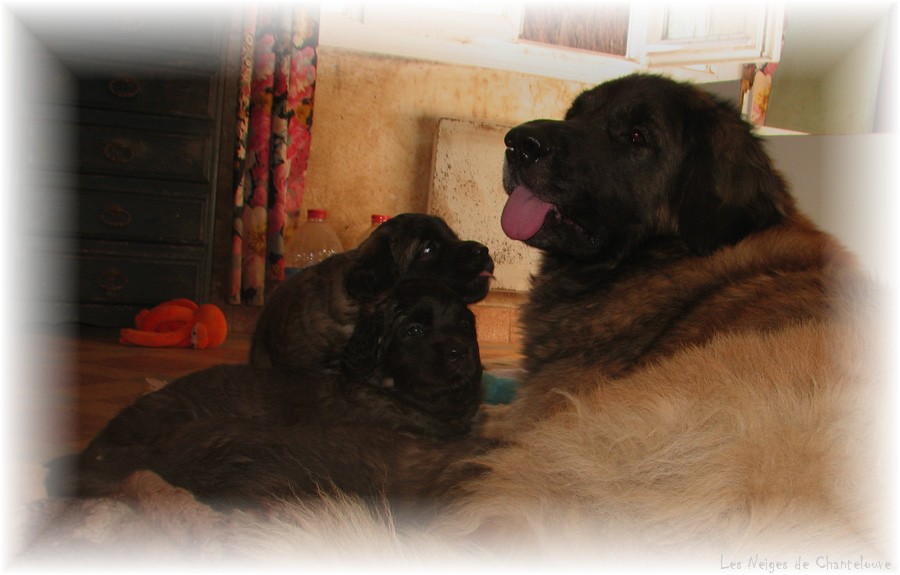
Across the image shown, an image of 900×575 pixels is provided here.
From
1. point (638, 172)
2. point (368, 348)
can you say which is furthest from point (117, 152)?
point (638, 172)

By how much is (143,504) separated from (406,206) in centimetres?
345

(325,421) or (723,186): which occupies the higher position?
(723,186)

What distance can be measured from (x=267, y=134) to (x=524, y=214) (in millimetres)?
2738

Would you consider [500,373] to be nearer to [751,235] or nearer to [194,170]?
[751,235]

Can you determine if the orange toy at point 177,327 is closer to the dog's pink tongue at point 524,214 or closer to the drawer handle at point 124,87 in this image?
the drawer handle at point 124,87

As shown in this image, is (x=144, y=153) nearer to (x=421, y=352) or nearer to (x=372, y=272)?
(x=372, y=272)

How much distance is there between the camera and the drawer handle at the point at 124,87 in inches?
131

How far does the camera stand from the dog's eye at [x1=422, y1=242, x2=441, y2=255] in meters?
2.04

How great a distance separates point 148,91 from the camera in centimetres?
337

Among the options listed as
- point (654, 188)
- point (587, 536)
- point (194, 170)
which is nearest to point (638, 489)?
point (587, 536)

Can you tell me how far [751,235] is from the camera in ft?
4.04

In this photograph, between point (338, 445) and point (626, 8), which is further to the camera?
point (626, 8)

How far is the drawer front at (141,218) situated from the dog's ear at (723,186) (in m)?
2.71

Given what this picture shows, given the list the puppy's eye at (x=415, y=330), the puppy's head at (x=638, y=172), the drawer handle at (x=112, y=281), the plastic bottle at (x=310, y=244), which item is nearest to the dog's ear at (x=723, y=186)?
the puppy's head at (x=638, y=172)
